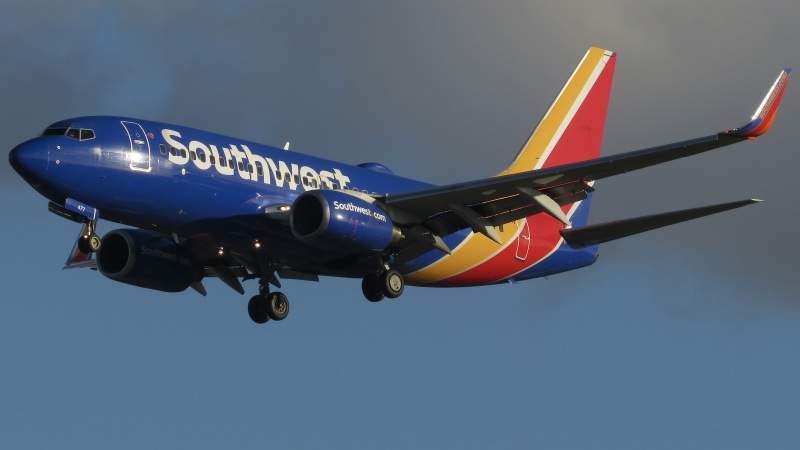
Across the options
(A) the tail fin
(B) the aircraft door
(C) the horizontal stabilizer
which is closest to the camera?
(C) the horizontal stabilizer

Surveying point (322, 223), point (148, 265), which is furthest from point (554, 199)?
point (148, 265)

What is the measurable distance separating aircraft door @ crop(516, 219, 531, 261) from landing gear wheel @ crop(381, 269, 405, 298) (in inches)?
241

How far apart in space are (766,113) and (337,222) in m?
12.8

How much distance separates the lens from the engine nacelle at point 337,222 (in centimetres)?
4825

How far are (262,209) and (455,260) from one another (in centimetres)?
836

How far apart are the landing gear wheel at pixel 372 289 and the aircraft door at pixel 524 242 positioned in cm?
648

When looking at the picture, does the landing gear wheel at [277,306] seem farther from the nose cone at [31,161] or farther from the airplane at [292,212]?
the nose cone at [31,161]

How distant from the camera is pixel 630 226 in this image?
53.3 meters

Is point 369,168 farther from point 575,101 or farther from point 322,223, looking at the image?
point 575,101

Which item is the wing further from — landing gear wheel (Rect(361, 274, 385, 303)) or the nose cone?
the nose cone

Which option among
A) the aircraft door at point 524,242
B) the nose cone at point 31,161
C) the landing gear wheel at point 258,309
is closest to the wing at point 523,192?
the aircraft door at point 524,242

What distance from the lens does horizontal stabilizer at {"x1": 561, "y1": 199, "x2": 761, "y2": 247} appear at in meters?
49.2

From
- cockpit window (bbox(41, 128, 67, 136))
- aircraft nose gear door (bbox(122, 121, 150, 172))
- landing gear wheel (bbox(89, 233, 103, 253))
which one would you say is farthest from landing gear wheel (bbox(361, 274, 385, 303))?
cockpit window (bbox(41, 128, 67, 136))

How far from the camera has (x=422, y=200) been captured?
164ft
